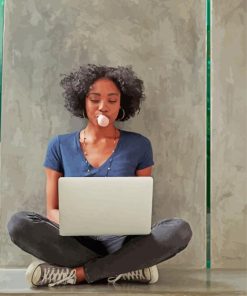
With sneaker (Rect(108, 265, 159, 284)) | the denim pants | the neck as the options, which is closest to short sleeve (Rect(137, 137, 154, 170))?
the neck

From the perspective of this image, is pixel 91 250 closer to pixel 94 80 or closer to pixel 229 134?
pixel 94 80

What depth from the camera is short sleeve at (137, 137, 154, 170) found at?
2.21 meters

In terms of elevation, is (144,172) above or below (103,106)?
below

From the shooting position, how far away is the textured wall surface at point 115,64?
93.9 inches

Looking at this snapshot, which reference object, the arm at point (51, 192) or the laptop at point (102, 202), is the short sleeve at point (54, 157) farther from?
the laptop at point (102, 202)

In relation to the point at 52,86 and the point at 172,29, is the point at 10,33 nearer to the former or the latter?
the point at 52,86

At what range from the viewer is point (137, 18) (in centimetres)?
245

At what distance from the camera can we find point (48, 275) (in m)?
1.85

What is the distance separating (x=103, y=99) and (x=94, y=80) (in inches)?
3.7

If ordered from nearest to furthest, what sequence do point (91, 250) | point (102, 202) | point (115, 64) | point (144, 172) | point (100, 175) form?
point (102, 202) → point (91, 250) → point (100, 175) → point (144, 172) → point (115, 64)

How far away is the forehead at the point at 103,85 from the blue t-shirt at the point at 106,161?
207 millimetres

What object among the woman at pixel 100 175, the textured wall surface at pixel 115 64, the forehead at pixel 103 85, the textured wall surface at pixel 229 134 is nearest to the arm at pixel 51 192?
the woman at pixel 100 175

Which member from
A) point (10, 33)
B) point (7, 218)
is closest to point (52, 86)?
point (10, 33)

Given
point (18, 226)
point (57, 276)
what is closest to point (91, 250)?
point (57, 276)
